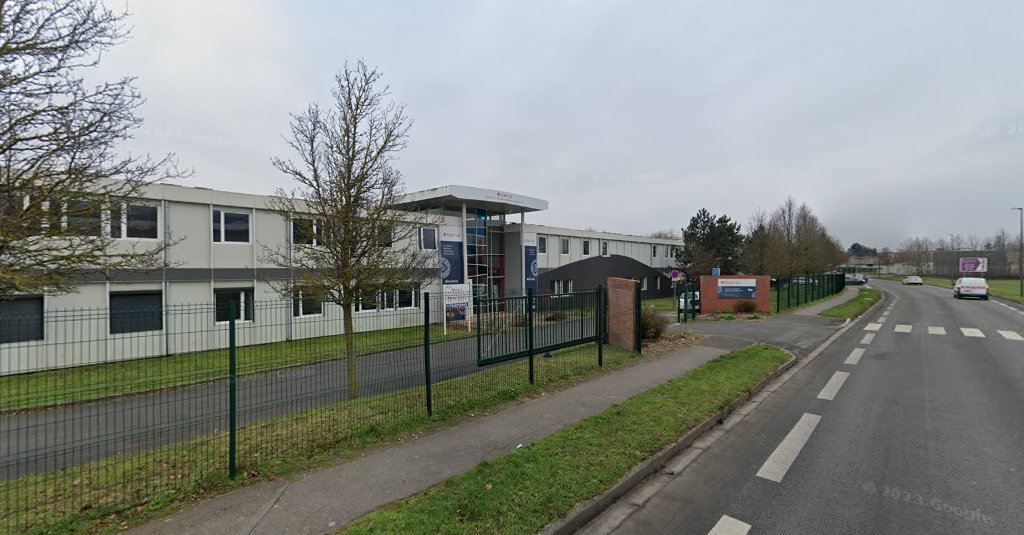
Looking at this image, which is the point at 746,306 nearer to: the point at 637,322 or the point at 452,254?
the point at 637,322

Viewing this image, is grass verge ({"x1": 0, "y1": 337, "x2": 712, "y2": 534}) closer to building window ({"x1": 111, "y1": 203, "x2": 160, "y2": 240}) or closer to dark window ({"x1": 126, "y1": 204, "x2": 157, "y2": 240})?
building window ({"x1": 111, "y1": 203, "x2": 160, "y2": 240})

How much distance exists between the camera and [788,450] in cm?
545

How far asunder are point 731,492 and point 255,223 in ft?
58.2

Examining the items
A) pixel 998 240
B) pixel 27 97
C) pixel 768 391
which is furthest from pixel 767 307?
pixel 998 240

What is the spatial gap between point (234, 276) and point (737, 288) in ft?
73.6

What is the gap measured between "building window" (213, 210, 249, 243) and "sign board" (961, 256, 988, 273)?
3528 inches

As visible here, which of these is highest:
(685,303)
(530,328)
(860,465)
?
(530,328)

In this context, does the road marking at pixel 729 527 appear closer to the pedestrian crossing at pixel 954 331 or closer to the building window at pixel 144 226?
the pedestrian crossing at pixel 954 331

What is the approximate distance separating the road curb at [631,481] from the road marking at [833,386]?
6.45 feet

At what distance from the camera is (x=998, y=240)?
270 feet

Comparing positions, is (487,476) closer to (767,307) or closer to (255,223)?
(255,223)

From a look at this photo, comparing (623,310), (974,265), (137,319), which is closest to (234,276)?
(137,319)

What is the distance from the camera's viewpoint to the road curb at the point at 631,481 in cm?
378

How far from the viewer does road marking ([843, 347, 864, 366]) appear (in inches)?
424
